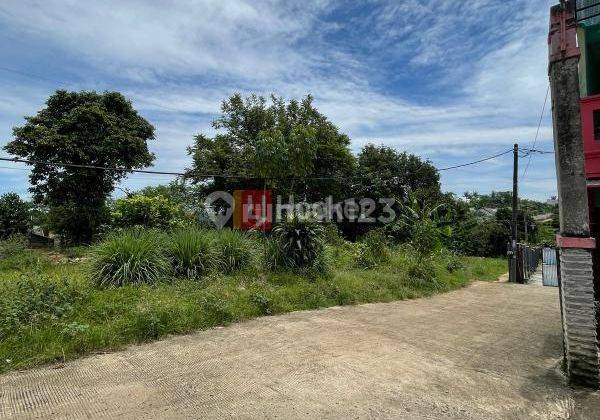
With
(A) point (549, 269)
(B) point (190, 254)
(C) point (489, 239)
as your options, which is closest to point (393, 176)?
(C) point (489, 239)

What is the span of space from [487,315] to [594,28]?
16.7 ft

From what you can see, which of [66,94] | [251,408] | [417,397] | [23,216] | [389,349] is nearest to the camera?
[251,408]

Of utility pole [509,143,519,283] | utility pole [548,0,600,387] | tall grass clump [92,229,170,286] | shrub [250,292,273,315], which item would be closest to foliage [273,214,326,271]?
shrub [250,292,273,315]

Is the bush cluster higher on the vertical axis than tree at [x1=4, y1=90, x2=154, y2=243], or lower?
lower

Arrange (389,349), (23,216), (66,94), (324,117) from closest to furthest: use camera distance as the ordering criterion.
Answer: (389,349) → (66,94) → (23,216) → (324,117)

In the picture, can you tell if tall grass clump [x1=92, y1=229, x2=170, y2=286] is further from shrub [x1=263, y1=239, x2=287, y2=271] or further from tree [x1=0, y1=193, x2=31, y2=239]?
tree [x1=0, y1=193, x2=31, y2=239]

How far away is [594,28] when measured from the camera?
16.9ft

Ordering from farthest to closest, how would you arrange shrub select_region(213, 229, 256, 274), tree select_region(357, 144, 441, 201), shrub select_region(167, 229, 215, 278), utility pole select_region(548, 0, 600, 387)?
tree select_region(357, 144, 441, 201), shrub select_region(213, 229, 256, 274), shrub select_region(167, 229, 215, 278), utility pole select_region(548, 0, 600, 387)

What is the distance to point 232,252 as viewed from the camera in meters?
8.92

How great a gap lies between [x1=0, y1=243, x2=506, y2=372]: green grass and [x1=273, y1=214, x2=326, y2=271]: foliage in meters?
0.48

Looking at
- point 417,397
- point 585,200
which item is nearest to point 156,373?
point 417,397

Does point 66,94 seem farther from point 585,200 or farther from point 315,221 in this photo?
point 585,200

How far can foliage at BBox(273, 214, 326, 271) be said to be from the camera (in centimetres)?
934

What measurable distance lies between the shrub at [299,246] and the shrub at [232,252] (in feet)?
1.92
